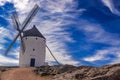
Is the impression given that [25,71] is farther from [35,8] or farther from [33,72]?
[35,8]

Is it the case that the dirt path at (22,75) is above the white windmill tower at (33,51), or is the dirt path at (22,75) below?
below

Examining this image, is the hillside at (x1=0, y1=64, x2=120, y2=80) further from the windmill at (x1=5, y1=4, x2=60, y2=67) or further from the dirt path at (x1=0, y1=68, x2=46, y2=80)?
the windmill at (x1=5, y1=4, x2=60, y2=67)

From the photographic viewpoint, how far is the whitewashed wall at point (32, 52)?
226 ft

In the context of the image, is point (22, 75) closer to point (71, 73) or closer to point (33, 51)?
point (71, 73)

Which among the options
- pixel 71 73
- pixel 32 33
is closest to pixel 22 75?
pixel 71 73

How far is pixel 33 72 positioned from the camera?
54250mm

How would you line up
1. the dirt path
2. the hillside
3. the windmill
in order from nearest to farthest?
the hillside → the dirt path → the windmill

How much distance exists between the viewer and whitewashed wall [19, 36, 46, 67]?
68.9 metres

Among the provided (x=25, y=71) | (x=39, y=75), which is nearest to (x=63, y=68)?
(x=39, y=75)

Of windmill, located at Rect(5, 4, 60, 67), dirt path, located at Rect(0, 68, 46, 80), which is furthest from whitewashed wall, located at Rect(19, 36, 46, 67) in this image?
dirt path, located at Rect(0, 68, 46, 80)

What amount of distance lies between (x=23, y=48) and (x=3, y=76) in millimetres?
15872

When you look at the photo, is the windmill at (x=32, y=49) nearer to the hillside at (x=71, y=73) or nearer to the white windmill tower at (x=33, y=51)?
the white windmill tower at (x=33, y=51)

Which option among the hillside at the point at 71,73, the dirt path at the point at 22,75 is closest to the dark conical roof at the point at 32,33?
the hillside at the point at 71,73

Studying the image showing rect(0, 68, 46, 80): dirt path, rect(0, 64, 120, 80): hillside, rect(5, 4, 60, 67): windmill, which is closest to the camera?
rect(0, 64, 120, 80): hillside
